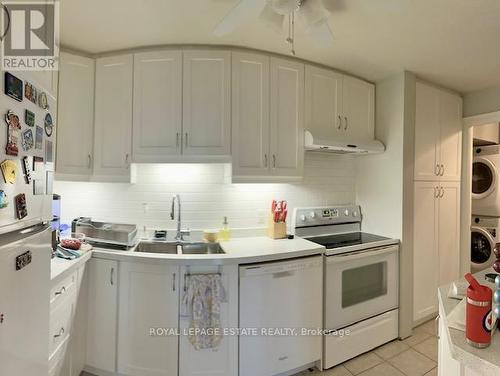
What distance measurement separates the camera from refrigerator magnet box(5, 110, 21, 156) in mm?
827

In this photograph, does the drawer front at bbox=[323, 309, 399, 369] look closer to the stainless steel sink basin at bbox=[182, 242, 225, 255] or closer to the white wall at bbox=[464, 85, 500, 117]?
the stainless steel sink basin at bbox=[182, 242, 225, 255]

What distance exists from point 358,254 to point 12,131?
221cm

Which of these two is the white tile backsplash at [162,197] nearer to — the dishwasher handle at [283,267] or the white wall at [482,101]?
the dishwasher handle at [283,267]

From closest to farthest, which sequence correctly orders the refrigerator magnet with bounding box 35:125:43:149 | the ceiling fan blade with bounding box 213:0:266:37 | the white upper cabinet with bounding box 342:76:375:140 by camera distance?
the refrigerator magnet with bounding box 35:125:43:149, the ceiling fan blade with bounding box 213:0:266:37, the white upper cabinet with bounding box 342:76:375:140

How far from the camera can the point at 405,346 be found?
7.42 feet

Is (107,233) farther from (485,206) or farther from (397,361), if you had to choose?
(485,206)

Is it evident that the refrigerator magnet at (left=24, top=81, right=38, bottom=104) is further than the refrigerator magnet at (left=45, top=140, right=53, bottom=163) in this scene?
No

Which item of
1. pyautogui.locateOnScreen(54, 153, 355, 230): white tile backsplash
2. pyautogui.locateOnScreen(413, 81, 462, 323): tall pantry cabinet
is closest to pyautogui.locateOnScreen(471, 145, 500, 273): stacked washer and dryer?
pyautogui.locateOnScreen(413, 81, 462, 323): tall pantry cabinet

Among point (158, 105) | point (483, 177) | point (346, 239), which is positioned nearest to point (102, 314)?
point (158, 105)

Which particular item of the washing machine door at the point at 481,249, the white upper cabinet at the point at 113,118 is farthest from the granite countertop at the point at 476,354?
the washing machine door at the point at 481,249

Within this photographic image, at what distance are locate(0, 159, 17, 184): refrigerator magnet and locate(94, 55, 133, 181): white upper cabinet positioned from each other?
112 centimetres

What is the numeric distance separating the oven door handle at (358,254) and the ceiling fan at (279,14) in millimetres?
1470

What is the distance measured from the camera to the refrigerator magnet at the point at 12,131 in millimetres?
827

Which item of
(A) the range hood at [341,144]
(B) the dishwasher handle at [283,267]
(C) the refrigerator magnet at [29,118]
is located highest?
(A) the range hood at [341,144]
